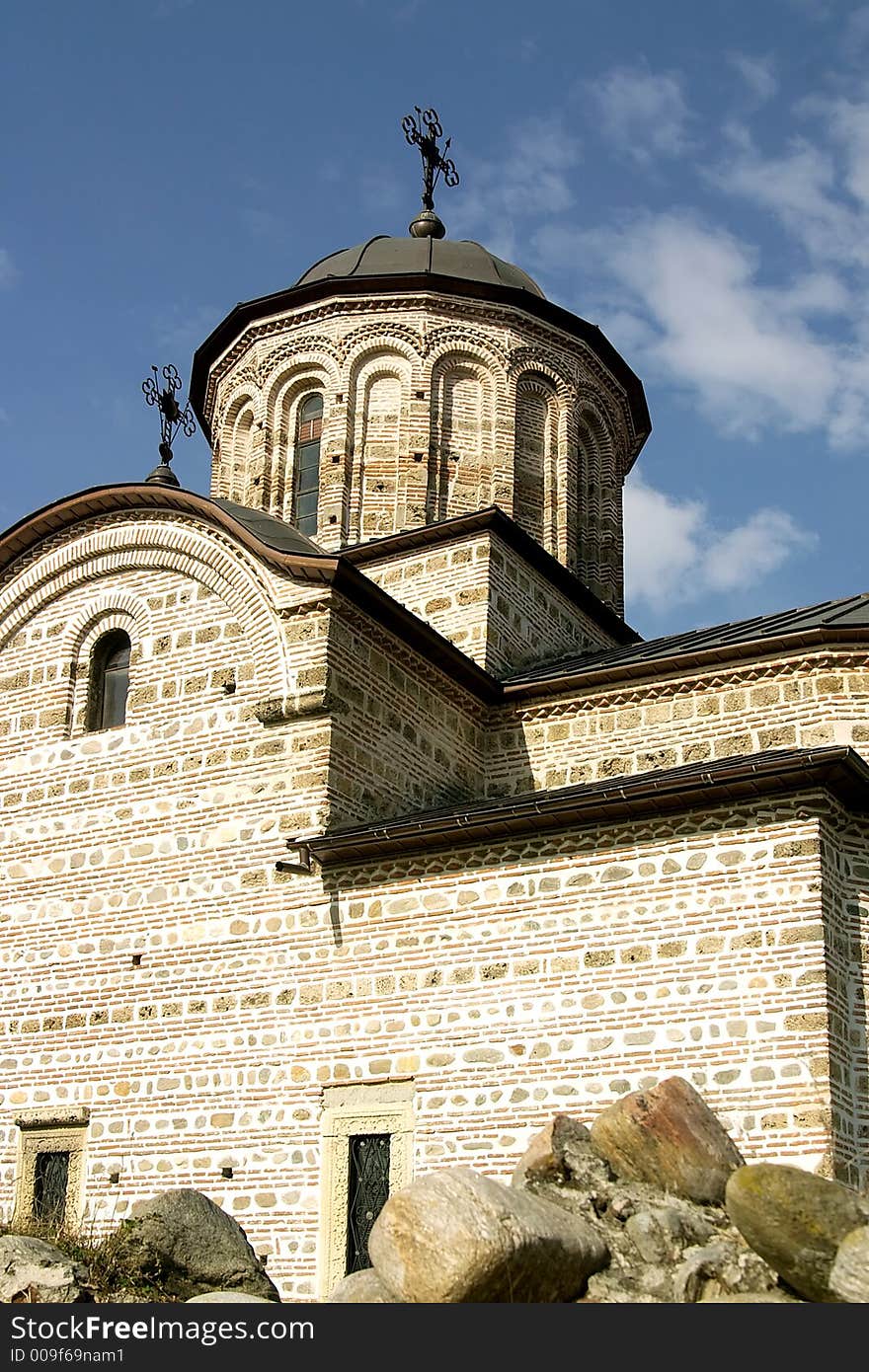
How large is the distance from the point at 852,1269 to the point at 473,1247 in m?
1.45

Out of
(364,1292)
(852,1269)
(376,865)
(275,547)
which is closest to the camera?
(852,1269)

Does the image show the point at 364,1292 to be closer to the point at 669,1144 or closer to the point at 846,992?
the point at 669,1144

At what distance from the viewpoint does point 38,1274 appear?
682cm

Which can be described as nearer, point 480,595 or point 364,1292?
point 364,1292

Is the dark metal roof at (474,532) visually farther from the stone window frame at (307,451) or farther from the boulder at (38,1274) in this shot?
the boulder at (38,1274)

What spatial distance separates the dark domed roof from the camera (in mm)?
14859

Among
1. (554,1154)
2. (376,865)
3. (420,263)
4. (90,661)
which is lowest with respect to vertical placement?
(554,1154)

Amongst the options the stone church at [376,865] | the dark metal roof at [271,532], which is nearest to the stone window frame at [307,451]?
the stone church at [376,865]

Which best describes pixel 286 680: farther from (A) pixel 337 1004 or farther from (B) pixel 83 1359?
(B) pixel 83 1359

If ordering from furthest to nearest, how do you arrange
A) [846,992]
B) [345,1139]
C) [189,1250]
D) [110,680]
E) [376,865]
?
[110,680]
[376,865]
[345,1139]
[846,992]
[189,1250]

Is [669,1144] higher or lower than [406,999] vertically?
lower

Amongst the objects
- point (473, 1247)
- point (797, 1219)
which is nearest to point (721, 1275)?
point (797, 1219)

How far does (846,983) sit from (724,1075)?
0.86 meters

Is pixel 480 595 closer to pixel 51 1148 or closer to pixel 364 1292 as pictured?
pixel 51 1148
